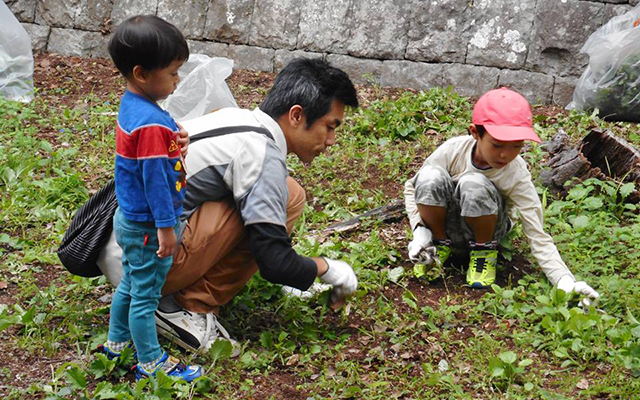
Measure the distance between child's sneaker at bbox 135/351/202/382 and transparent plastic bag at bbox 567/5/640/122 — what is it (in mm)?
3938

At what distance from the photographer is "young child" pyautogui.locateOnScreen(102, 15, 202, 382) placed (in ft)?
7.58

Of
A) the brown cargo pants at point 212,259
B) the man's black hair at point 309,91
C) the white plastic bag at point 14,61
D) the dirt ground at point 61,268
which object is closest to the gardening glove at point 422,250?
the dirt ground at point 61,268

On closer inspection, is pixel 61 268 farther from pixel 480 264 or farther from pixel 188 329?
pixel 480 264

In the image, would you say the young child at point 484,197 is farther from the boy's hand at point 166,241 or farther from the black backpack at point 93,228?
the boy's hand at point 166,241

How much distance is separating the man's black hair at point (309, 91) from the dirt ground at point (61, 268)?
3.34 feet

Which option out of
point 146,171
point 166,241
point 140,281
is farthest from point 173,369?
point 146,171

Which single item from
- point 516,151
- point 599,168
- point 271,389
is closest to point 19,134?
point 271,389

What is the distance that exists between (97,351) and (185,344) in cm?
37

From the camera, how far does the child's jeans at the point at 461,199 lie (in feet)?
10.8

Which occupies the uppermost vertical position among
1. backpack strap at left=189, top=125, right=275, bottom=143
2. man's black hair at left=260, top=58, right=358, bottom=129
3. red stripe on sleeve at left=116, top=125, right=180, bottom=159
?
man's black hair at left=260, top=58, right=358, bottom=129

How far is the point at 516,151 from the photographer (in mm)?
3154

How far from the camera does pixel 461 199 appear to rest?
3.34 meters

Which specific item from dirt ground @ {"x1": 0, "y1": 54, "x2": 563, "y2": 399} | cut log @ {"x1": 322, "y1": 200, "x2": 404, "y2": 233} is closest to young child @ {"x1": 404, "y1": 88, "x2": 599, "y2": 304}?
dirt ground @ {"x1": 0, "y1": 54, "x2": 563, "y2": 399}

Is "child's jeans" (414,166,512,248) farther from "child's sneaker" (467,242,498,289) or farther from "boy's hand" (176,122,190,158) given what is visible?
"boy's hand" (176,122,190,158)
